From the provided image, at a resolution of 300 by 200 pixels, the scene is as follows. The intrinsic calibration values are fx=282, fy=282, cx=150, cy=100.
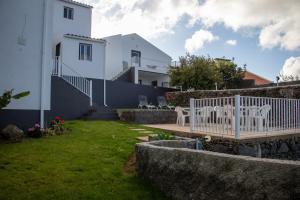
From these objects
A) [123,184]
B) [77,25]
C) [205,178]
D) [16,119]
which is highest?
[77,25]

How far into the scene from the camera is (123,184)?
5711mm

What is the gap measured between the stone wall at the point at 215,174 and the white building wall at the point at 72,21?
20629mm

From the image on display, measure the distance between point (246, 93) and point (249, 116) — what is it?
6.05 m

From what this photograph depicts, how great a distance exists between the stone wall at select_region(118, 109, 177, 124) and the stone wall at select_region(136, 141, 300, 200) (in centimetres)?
909

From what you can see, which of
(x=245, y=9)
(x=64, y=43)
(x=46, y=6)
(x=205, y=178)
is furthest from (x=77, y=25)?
(x=205, y=178)

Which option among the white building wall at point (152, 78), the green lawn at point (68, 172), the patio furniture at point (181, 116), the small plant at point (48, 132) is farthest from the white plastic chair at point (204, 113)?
the white building wall at point (152, 78)

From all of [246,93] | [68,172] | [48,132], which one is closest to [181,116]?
[246,93]

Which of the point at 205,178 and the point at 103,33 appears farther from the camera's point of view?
the point at 103,33

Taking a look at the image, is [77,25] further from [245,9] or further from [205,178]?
[205,178]

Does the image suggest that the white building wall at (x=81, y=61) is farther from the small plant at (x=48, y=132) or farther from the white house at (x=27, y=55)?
the small plant at (x=48, y=132)

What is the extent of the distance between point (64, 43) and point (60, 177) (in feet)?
59.9

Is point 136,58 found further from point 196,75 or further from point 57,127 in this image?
point 57,127

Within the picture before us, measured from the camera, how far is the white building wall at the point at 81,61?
2214 cm

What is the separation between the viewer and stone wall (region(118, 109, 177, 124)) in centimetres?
1549
